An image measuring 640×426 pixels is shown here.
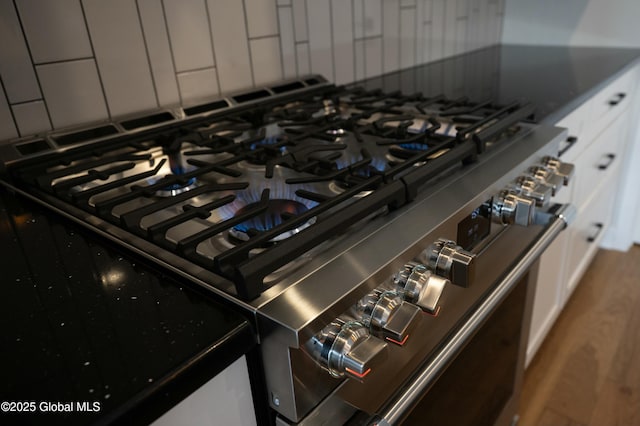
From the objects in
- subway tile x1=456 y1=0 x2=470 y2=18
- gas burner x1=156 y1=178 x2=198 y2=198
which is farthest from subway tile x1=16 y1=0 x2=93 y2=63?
subway tile x1=456 y1=0 x2=470 y2=18

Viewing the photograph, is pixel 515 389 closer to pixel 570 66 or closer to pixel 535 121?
pixel 535 121

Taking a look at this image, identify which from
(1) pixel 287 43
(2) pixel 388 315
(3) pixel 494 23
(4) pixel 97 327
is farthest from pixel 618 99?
(4) pixel 97 327

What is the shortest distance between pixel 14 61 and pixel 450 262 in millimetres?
757

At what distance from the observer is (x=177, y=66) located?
3.30ft

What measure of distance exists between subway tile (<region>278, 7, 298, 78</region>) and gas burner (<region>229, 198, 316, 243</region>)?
27.4 inches

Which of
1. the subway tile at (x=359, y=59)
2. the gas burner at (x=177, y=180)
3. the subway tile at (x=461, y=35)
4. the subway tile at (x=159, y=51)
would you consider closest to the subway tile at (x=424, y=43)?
the subway tile at (x=461, y=35)

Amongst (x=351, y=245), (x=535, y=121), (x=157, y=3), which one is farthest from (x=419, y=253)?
(x=157, y=3)

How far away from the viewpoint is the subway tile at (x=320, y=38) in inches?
50.4

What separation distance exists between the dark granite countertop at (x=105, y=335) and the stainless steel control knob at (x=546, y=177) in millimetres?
629

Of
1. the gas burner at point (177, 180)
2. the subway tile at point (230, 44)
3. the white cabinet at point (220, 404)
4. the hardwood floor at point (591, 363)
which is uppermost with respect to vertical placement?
the subway tile at point (230, 44)

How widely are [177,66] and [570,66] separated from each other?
1.36 m

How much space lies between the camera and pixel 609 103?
1606mm

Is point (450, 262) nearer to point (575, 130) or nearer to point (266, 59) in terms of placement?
point (266, 59)

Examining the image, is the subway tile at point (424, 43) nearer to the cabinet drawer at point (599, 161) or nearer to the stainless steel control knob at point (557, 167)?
the cabinet drawer at point (599, 161)
